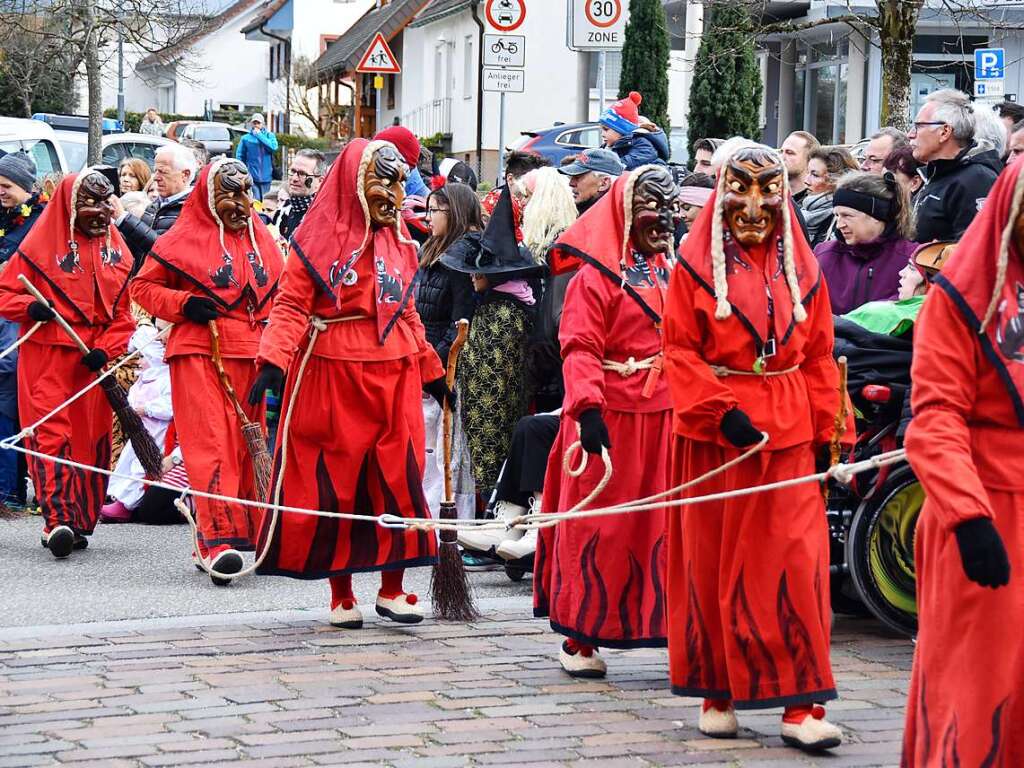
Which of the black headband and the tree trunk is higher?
the tree trunk

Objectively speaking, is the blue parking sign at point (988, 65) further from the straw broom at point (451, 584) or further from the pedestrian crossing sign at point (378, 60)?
the straw broom at point (451, 584)

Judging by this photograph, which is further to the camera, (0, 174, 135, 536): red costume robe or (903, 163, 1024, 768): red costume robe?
(0, 174, 135, 536): red costume robe

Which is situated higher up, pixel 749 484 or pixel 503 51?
pixel 503 51

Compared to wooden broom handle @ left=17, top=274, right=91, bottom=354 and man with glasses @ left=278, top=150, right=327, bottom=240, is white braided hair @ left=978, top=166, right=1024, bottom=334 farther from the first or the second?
man with glasses @ left=278, top=150, right=327, bottom=240

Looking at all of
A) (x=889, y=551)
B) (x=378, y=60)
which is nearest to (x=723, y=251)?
(x=889, y=551)

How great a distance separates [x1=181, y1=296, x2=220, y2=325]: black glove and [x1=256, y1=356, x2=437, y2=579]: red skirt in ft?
4.47

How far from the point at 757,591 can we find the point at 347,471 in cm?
252

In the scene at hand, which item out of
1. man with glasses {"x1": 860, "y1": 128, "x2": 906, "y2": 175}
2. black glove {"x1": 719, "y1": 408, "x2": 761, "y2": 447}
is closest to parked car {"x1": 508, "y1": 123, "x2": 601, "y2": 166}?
man with glasses {"x1": 860, "y1": 128, "x2": 906, "y2": 175}

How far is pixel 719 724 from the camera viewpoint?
5.91m

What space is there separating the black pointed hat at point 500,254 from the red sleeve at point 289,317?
1.90 metres

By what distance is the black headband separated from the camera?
8.60m

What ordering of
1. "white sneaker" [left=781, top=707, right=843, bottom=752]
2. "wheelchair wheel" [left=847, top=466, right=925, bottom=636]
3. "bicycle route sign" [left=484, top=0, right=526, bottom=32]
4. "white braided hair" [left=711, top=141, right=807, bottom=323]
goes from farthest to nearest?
"bicycle route sign" [left=484, top=0, right=526, bottom=32] → "wheelchair wheel" [left=847, top=466, right=925, bottom=636] → "white braided hair" [left=711, top=141, right=807, bottom=323] → "white sneaker" [left=781, top=707, right=843, bottom=752]

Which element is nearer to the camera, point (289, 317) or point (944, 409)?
point (944, 409)

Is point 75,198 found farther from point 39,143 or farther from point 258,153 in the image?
point 258,153
